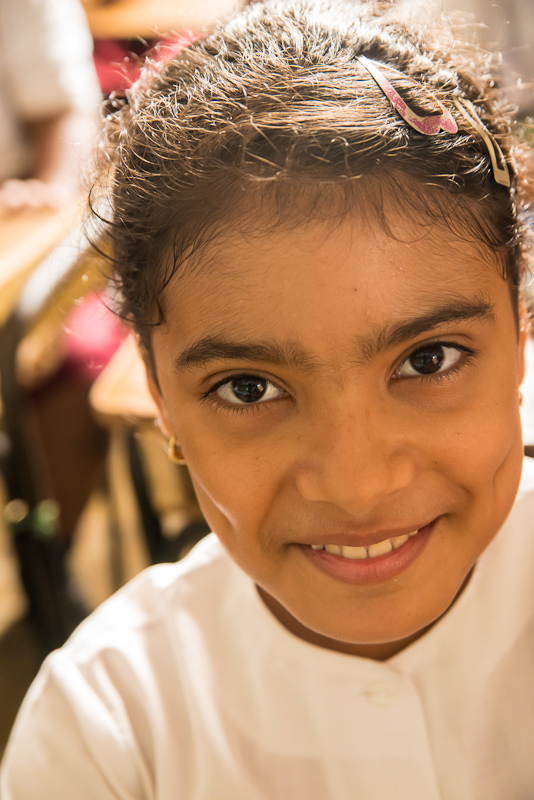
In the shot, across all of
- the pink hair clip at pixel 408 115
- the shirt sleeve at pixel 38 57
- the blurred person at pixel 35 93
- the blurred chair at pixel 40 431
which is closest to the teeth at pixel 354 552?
the pink hair clip at pixel 408 115

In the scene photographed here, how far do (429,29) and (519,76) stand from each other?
0.46ft

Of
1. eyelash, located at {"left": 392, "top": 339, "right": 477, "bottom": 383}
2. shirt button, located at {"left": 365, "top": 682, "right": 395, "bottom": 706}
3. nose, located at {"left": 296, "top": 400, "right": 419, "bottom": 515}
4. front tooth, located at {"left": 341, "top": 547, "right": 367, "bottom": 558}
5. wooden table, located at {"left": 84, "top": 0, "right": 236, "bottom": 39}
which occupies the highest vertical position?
wooden table, located at {"left": 84, "top": 0, "right": 236, "bottom": 39}

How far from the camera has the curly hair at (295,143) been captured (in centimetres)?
64

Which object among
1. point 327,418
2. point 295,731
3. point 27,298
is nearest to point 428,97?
point 327,418

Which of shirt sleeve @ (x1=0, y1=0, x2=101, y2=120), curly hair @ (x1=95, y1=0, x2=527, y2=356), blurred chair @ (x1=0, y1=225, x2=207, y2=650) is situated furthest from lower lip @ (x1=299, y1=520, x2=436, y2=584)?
shirt sleeve @ (x1=0, y1=0, x2=101, y2=120)

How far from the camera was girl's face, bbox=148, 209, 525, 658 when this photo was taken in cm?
63

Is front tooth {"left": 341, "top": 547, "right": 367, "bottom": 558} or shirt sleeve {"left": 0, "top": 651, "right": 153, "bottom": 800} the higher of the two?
front tooth {"left": 341, "top": 547, "right": 367, "bottom": 558}

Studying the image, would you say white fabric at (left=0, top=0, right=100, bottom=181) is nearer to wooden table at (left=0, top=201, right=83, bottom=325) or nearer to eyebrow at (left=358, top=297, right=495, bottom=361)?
wooden table at (left=0, top=201, right=83, bottom=325)

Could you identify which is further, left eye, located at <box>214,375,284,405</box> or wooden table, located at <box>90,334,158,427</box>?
wooden table, located at <box>90,334,158,427</box>

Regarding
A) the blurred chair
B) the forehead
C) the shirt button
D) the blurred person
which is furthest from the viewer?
the blurred person

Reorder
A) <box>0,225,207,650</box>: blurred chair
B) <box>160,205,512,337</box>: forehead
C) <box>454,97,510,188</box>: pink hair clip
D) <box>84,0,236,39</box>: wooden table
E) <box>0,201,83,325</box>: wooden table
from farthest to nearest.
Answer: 1. <box>84,0,236,39</box>: wooden table
2. <box>0,201,83,325</box>: wooden table
3. <box>0,225,207,650</box>: blurred chair
4. <box>454,97,510,188</box>: pink hair clip
5. <box>160,205,512,337</box>: forehead

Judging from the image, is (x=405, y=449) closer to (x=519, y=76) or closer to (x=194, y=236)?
(x=194, y=236)

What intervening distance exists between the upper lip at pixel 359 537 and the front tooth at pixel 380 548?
19mm

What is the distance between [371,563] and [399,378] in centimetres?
19
